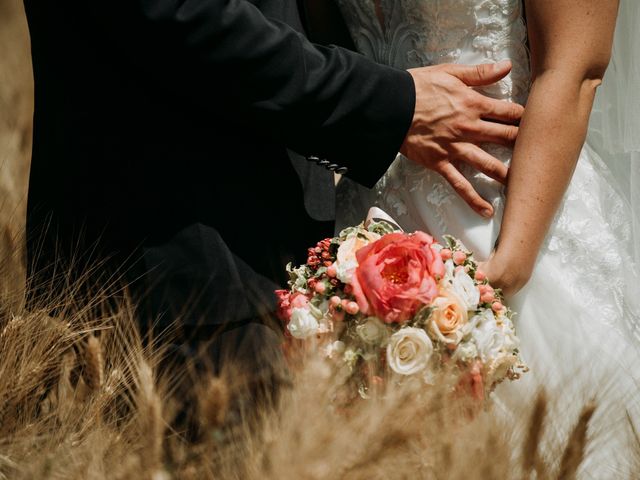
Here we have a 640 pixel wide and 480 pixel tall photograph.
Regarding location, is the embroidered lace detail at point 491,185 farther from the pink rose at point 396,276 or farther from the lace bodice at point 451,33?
the pink rose at point 396,276

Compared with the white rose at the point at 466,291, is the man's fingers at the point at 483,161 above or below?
above

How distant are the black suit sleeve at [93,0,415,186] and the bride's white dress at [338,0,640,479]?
0.40 ft

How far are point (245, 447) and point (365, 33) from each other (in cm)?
82

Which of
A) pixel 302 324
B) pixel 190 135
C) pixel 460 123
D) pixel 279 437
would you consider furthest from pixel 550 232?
pixel 279 437

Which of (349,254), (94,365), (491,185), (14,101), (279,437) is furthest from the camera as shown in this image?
(14,101)

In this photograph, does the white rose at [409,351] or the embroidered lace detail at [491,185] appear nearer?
the white rose at [409,351]

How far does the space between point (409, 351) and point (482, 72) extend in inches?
18.3

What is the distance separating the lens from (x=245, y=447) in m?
0.78

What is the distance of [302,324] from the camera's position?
1113 millimetres

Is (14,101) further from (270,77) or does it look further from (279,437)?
(279,437)

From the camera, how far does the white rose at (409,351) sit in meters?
A: 1.03

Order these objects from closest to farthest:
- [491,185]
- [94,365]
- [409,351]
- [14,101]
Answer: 1. [94,365]
2. [409,351]
3. [491,185]
4. [14,101]

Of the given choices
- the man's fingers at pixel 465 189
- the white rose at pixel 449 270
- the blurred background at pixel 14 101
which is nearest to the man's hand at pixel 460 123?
the man's fingers at pixel 465 189

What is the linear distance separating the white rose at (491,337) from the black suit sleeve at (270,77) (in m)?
0.28
